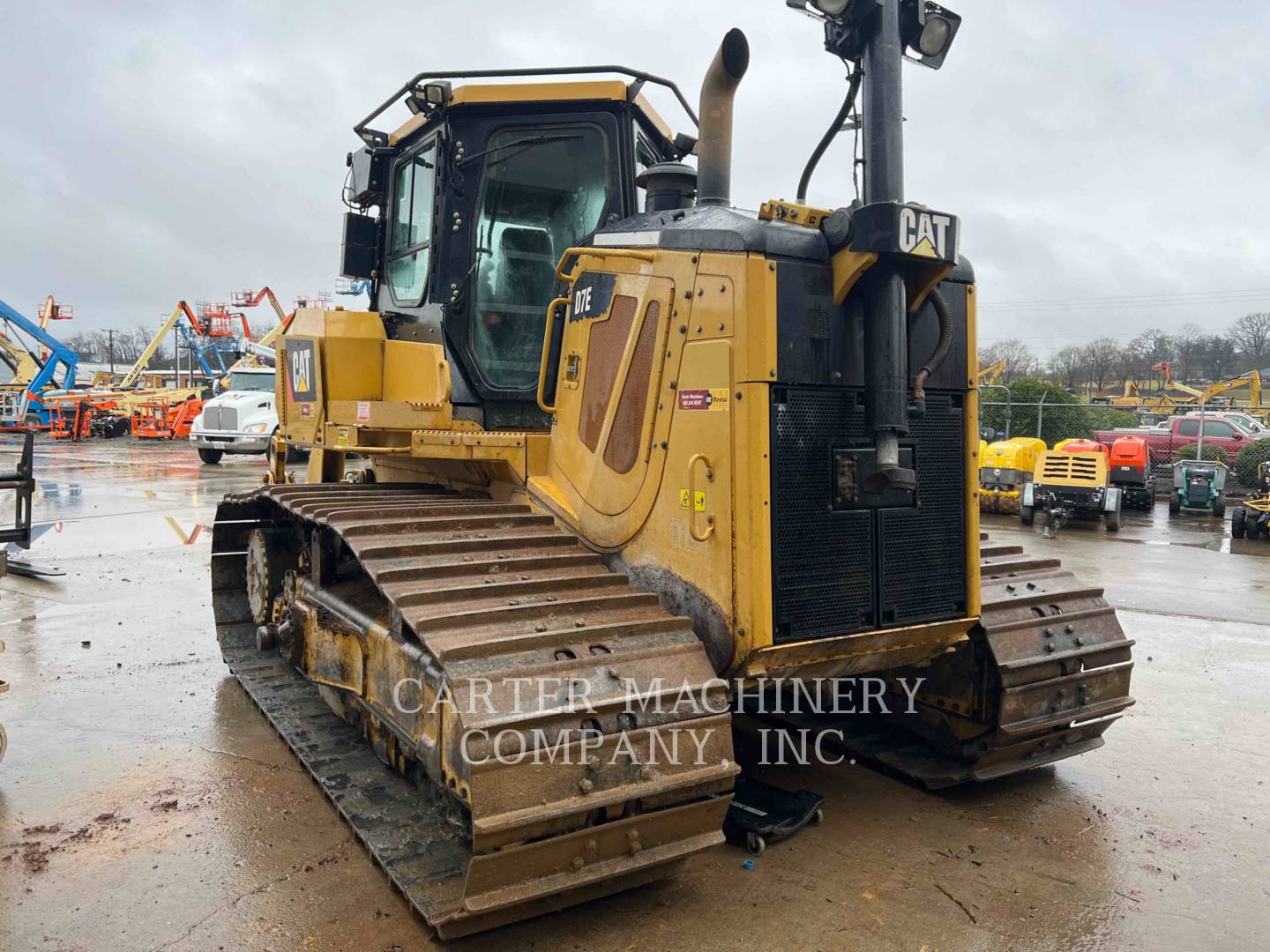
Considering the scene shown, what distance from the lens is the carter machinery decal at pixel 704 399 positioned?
3.38m

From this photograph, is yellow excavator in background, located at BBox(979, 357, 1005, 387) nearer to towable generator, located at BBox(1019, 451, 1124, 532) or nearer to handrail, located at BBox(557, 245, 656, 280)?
towable generator, located at BBox(1019, 451, 1124, 532)

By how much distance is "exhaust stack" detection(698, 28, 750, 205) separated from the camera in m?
3.63

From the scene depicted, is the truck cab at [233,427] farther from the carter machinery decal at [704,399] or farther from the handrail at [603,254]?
the carter machinery decal at [704,399]

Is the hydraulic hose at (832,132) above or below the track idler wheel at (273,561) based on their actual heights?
above

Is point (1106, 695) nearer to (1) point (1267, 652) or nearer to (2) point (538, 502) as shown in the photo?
(2) point (538, 502)

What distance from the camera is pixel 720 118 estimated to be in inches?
150

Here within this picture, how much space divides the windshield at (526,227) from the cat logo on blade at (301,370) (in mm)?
1343

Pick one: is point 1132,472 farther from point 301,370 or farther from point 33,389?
point 33,389

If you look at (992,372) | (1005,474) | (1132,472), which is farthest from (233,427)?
(1132,472)

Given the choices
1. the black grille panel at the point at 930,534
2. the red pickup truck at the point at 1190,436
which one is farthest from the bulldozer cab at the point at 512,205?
the red pickup truck at the point at 1190,436

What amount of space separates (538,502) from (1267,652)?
5.63 metres

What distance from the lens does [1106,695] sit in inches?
167

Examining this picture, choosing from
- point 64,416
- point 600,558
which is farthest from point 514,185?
point 64,416

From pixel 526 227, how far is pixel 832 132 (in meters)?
1.77
